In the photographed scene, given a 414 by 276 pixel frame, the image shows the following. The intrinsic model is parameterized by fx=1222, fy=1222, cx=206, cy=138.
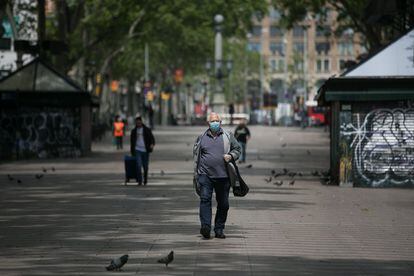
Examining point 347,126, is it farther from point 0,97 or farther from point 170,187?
point 0,97

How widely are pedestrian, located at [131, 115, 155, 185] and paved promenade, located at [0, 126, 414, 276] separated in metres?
0.47

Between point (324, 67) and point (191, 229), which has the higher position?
point (324, 67)

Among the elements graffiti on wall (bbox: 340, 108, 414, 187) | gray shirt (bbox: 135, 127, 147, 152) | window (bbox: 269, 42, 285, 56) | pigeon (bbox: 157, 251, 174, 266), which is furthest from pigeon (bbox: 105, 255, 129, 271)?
window (bbox: 269, 42, 285, 56)

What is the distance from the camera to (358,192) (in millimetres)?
27016

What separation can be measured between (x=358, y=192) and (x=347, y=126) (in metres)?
2.16

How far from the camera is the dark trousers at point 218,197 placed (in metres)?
16.5

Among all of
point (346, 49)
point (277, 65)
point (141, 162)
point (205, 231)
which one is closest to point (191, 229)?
point (205, 231)

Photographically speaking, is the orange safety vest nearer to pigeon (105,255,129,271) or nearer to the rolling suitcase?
the rolling suitcase

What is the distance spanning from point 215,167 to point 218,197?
1.40 feet

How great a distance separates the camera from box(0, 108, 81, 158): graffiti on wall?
44.0m

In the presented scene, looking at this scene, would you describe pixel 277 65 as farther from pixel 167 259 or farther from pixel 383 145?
pixel 167 259

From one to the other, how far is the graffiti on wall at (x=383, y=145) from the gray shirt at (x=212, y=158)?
12.3 m

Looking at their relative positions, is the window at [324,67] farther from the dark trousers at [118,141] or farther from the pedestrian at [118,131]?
the dark trousers at [118,141]

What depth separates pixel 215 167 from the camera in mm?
16625
